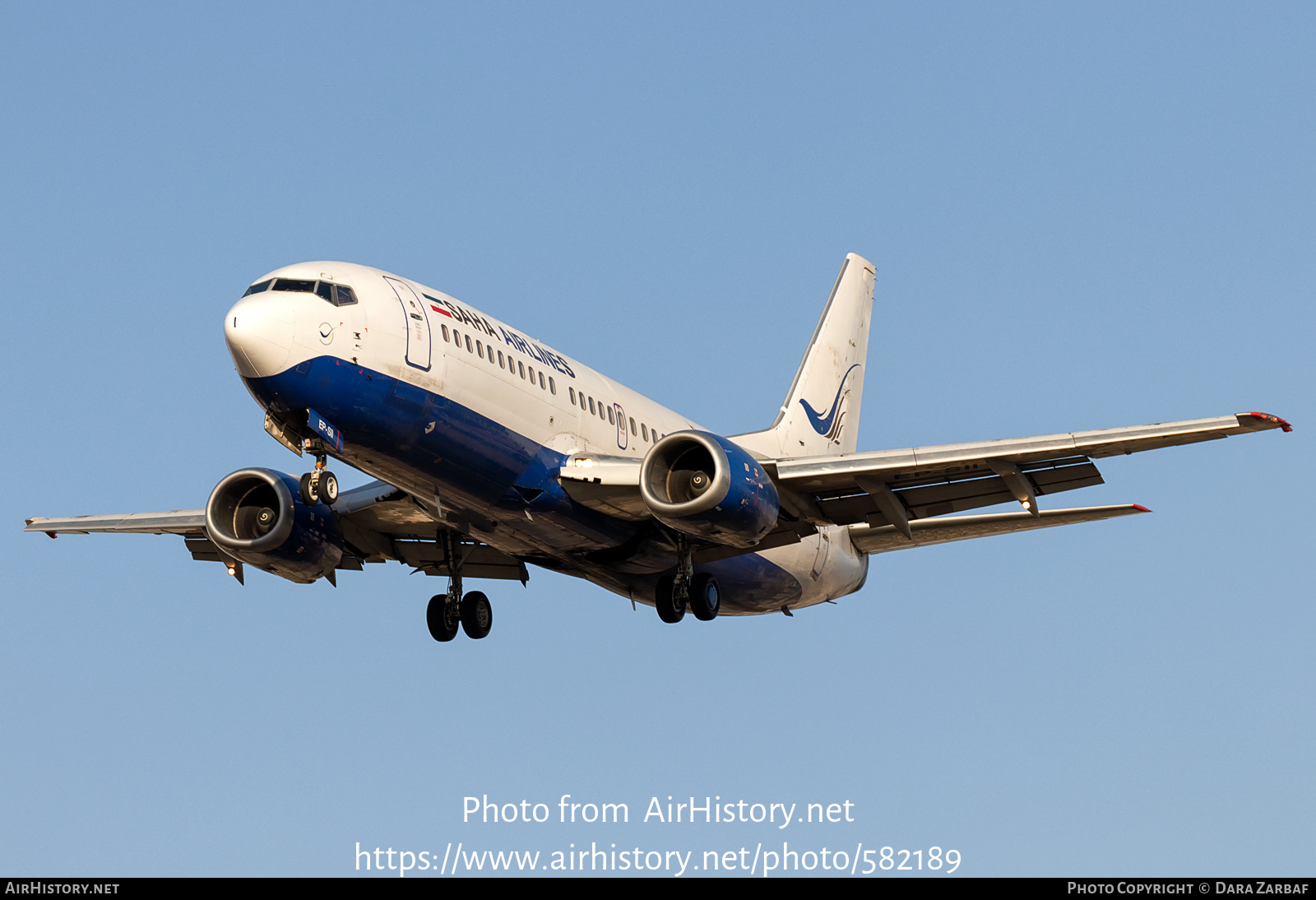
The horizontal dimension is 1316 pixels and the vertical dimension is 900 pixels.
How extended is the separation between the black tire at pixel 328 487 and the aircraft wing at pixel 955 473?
8489mm

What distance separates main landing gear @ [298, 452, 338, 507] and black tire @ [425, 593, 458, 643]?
23.7ft

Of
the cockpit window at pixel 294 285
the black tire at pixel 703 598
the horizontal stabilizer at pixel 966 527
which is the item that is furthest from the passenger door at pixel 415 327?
the horizontal stabilizer at pixel 966 527

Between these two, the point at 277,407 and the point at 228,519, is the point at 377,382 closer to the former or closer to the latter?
the point at 277,407

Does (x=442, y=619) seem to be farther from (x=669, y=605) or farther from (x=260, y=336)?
(x=260, y=336)

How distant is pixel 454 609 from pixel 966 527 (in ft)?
36.7

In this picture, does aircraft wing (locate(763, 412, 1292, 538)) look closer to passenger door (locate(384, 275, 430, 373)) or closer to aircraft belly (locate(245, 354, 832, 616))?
aircraft belly (locate(245, 354, 832, 616))

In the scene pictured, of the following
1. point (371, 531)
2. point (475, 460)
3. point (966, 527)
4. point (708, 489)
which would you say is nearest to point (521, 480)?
point (475, 460)

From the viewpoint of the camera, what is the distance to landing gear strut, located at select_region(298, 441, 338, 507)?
2928cm

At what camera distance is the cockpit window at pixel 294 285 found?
95.7ft

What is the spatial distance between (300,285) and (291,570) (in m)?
8.70

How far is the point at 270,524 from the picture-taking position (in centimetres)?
3525

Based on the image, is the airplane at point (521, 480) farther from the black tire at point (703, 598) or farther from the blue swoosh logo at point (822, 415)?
the blue swoosh logo at point (822, 415)

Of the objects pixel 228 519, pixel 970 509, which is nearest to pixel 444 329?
pixel 228 519

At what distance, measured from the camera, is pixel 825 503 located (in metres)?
34.5
